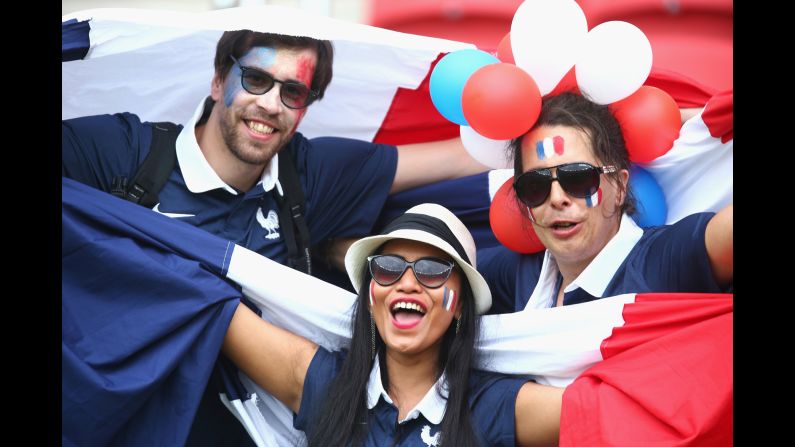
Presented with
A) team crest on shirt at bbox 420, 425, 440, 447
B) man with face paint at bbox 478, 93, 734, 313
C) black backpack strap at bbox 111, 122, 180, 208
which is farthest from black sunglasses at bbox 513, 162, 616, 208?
black backpack strap at bbox 111, 122, 180, 208

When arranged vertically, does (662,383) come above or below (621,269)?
below

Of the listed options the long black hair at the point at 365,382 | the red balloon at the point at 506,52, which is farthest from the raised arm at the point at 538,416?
the red balloon at the point at 506,52

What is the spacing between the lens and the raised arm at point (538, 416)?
285cm

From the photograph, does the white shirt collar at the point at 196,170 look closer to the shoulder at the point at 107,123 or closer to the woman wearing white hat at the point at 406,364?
the shoulder at the point at 107,123

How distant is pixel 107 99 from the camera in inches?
154

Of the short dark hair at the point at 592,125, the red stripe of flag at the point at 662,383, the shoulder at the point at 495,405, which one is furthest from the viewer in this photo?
the short dark hair at the point at 592,125

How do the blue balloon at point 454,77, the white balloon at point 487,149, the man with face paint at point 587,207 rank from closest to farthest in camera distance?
the man with face paint at point 587,207 → the blue balloon at point 454,77 → the white balloon at point 487,149

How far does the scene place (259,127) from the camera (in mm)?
3648

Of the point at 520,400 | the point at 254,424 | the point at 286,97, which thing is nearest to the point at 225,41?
the point at 286,97

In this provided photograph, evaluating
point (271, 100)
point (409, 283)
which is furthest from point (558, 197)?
point (271, 100)

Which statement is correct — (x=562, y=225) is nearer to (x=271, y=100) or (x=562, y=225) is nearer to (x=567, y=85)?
(x=567, y=85)

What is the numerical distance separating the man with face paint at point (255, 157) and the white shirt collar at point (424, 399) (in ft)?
1.90

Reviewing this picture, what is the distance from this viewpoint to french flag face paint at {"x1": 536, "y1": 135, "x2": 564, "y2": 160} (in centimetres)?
313

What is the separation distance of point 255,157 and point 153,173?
350 mm
